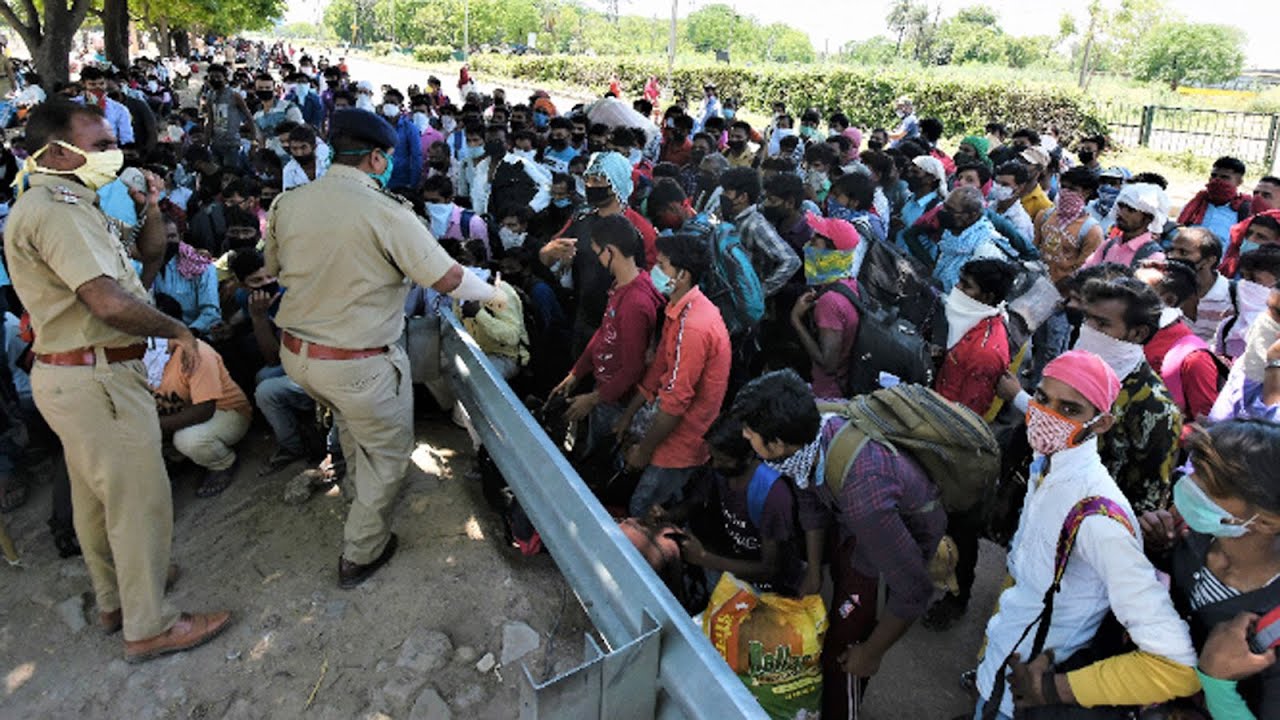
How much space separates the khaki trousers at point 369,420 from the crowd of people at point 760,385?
0.04 ft

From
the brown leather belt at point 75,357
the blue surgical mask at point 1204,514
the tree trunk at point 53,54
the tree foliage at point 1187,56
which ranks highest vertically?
the tree foliage at point 1187,56

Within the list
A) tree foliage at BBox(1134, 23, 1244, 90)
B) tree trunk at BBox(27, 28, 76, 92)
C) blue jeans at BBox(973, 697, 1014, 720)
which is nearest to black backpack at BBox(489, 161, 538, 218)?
blue jeans at BBox(973, 697, 1014, 720)

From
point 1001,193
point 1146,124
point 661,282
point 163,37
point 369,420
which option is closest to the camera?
point 369,420

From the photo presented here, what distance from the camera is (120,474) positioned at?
3.01 m

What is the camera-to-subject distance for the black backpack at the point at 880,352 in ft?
12.9

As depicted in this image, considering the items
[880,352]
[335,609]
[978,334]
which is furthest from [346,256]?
[978,334]

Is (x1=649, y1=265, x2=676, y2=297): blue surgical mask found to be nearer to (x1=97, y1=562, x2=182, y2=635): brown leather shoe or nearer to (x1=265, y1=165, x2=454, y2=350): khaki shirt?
(x1=265, y1=165, x2=454, y2=350): khaki shirt

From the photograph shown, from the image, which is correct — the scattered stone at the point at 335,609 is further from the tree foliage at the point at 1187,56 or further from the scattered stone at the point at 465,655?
the tree foliage at the point at 1187,56

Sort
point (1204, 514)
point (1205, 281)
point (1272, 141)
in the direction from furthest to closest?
point (1272, 141)
point (1205, 281)
point (1204, 514)

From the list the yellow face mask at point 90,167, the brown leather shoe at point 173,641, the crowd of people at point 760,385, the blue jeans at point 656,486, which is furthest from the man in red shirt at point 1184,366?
the yellow face mask at point 90,167

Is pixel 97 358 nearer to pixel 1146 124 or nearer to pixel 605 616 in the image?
pixel 605 616

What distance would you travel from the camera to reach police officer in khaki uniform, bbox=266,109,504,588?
121 inches

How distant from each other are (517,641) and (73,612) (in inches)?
80.3

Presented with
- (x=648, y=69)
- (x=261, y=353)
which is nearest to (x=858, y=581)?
(x=261, y=353)
